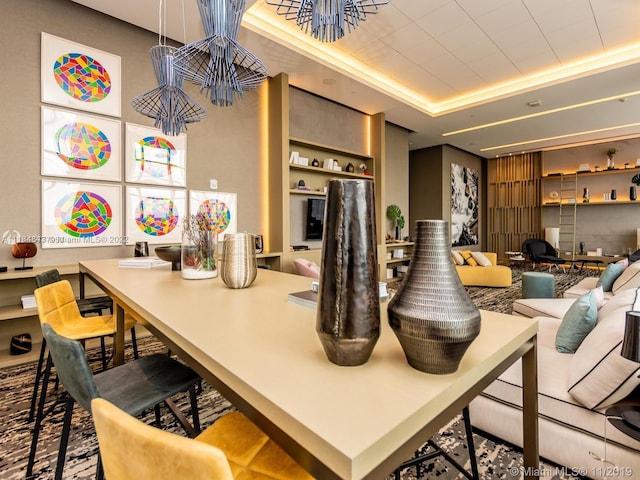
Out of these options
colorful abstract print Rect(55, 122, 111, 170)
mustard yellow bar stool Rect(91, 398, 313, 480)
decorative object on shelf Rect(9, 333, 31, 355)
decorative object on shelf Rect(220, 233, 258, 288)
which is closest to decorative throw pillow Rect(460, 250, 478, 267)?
decorative object on shelf Rect(220, 233, 258, 288)

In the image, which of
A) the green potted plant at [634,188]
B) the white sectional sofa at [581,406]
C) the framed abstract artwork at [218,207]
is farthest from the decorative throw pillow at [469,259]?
the green potted plant at [634,188]

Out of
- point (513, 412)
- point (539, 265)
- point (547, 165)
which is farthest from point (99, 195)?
Result: point (547, 165)

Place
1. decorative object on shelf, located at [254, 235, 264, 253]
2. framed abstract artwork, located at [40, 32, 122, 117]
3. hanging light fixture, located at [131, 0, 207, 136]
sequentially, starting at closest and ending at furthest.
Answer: hanging light fixture, located at [131, 0, 207, 136] → framed abstract artwork, located at [40, 32, 122, 117] → decorative object on shelf, located at [254, 235, 264, 253]

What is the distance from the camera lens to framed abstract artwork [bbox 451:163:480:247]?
9078 millimetres

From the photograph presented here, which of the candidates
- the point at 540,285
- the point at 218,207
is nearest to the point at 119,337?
the point at 218,207

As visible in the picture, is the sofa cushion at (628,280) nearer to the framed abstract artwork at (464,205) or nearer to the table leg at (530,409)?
the table leg at (530,409)

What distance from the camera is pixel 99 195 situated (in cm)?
342

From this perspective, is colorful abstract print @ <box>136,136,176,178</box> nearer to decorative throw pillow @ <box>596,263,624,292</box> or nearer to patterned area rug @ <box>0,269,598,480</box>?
patterned area rug @ <box>0,269,598,480</box>

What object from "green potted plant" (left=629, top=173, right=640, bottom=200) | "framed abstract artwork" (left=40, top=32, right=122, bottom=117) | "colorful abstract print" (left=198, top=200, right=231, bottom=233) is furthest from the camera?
"green potted plant" (left=629, top=173, right=640, bottom=200)

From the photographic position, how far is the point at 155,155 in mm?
3809

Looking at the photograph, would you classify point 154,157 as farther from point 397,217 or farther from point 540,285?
point 540,285

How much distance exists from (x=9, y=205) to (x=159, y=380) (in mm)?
2898

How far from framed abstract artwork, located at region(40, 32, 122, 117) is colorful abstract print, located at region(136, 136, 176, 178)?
1.28ft

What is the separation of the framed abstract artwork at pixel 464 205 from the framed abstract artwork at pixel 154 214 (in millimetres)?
7071
